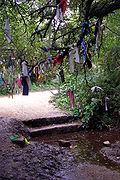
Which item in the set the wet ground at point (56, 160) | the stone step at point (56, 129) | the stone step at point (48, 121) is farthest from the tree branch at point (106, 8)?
the stone step at point (48, 121)

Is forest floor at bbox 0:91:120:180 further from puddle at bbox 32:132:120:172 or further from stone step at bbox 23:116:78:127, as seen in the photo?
stone step at bbox 23:116:78:127

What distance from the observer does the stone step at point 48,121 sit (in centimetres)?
642

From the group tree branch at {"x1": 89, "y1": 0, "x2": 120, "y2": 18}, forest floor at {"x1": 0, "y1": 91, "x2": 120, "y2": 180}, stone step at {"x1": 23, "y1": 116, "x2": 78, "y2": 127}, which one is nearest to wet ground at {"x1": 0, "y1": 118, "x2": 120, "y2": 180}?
forest floor at {"x1": 0, "y1": 91, "x2": 120, "y2": 180}

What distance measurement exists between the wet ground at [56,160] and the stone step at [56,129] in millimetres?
362

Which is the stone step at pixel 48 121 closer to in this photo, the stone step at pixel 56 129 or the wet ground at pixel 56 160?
the stone step at pixel 56 129

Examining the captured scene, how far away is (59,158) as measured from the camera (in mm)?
4238

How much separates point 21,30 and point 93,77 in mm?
2873

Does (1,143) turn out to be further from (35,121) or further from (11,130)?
(35,121)

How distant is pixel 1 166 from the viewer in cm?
323

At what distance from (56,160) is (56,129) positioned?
2.23 meters

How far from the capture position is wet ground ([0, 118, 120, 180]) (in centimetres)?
324

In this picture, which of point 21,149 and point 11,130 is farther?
point 11,130

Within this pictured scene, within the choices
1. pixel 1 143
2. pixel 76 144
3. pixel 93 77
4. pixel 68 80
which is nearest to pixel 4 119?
pixel 1 143

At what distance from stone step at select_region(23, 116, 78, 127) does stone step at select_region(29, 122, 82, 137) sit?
25 centimetres
